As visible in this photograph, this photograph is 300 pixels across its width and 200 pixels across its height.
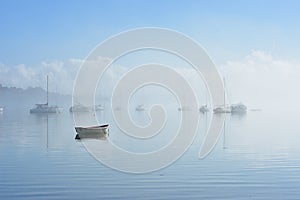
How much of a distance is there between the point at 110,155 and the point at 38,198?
22.4m

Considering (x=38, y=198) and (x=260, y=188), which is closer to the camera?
(x=38, y=198)

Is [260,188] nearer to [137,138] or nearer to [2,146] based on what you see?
[2,146]

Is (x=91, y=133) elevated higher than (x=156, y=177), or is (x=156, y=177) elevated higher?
(x=91, y=133)

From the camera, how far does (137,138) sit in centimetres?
7281

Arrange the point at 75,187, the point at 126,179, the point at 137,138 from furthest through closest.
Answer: the point at 137,138 → the point at 126,179 → the point at 75,187

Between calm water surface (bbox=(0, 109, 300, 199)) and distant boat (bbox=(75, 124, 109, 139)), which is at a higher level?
distant boat (bbox=(75, 124, 109, 139))

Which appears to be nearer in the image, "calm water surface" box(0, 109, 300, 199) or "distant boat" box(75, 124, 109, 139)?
"calm water surface" box(0, 109, 300, 199)

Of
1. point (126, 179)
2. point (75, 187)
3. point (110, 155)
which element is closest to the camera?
point (75, 187)

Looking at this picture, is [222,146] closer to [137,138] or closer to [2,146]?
[137,138]

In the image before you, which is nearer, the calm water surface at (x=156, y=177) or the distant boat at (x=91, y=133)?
the calm water surface at (x=156, y=177)

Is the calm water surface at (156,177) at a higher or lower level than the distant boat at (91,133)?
lower

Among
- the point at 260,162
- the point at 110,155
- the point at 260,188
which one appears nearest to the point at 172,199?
the point at 260,188

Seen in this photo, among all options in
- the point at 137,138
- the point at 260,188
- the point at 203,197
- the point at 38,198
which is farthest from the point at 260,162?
the point at 137,138

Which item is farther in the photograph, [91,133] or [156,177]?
[91,133]
